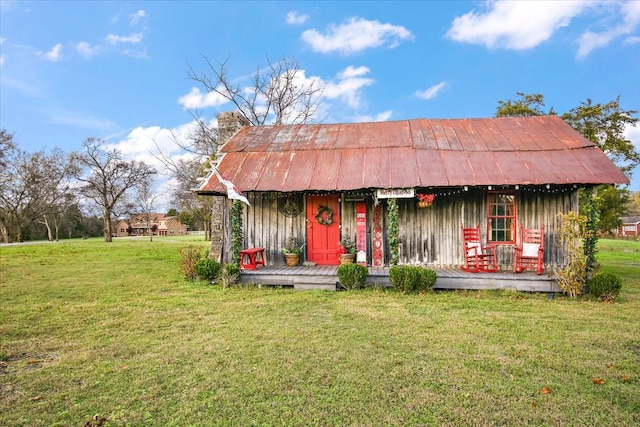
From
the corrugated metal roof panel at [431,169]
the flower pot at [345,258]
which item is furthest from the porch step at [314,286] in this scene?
the corrugated metal roof panel at [431,169]

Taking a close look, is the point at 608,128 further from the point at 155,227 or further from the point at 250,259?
the point at 155,227

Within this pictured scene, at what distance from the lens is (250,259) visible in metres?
11.0

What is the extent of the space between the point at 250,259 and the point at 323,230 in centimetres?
229

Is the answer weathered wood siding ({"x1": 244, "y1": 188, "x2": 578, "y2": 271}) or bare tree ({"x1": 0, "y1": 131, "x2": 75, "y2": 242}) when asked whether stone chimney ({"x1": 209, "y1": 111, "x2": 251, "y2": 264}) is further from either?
bare tree ({"x1": 0, "y1": 131, "x2": 75, "y2": 242})

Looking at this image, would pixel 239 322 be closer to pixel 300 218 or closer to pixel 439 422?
pixel 439 422

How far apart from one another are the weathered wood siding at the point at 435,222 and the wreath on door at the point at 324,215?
361 mm

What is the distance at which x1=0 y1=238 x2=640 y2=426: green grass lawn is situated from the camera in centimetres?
370

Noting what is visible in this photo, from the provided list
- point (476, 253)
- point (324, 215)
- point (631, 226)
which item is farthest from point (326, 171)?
point (631, 226)

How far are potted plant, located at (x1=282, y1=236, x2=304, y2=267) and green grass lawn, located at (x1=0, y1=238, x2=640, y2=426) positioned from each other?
7.33 feet

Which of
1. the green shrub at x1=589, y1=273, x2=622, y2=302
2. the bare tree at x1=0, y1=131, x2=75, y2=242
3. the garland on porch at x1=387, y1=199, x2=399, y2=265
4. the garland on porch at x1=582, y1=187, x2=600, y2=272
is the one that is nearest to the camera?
the green shrub at x1=589, y1=273, x2=622, y2=302

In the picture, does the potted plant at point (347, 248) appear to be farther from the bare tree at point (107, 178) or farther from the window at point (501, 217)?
the bare tree at point (107, 178)

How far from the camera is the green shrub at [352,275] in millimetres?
9383

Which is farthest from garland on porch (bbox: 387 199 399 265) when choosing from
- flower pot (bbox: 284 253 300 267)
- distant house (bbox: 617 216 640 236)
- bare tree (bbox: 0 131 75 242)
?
distant house (bbox: 617 216 640 236)

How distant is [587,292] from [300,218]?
751cm
